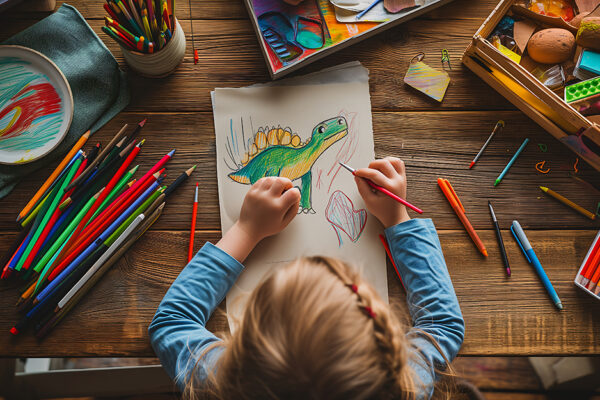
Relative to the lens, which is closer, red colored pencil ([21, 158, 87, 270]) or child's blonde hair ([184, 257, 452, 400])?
child's blonde hair ([184, 257, 452, 400])

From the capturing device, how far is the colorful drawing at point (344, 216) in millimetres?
703

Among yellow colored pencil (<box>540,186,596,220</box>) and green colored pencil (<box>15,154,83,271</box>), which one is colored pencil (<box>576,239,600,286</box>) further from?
green colored pencil (<box>15,154,83,271</box>)

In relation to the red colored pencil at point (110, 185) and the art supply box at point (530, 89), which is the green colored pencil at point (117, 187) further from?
the art supply box at point (530, 89)

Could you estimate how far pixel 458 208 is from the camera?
71 cm

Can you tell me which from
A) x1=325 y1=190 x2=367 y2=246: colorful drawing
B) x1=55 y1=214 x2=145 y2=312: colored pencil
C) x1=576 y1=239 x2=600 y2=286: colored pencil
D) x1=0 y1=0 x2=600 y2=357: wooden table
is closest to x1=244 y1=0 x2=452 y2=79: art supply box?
x1=0 y1=0 x2=600 y2=357: wooden table

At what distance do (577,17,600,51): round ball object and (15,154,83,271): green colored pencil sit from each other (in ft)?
2.79

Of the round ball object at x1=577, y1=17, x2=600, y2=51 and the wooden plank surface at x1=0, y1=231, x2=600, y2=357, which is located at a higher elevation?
the round ball object at x1=577, y1=17, x2=600, y2=51

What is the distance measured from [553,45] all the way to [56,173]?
852 mm

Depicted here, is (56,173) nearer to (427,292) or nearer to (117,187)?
(117,187)

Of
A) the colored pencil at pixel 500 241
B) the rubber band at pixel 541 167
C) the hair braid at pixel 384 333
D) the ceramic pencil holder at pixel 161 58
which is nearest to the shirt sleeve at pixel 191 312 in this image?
the hair braid at pixel 384 333

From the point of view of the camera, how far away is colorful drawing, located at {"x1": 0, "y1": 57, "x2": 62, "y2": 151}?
2.27 feet

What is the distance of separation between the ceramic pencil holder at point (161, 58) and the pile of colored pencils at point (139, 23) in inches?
0.4

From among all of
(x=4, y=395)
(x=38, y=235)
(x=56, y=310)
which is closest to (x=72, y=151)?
(x=38, y=235)

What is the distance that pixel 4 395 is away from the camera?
2.93 ft
